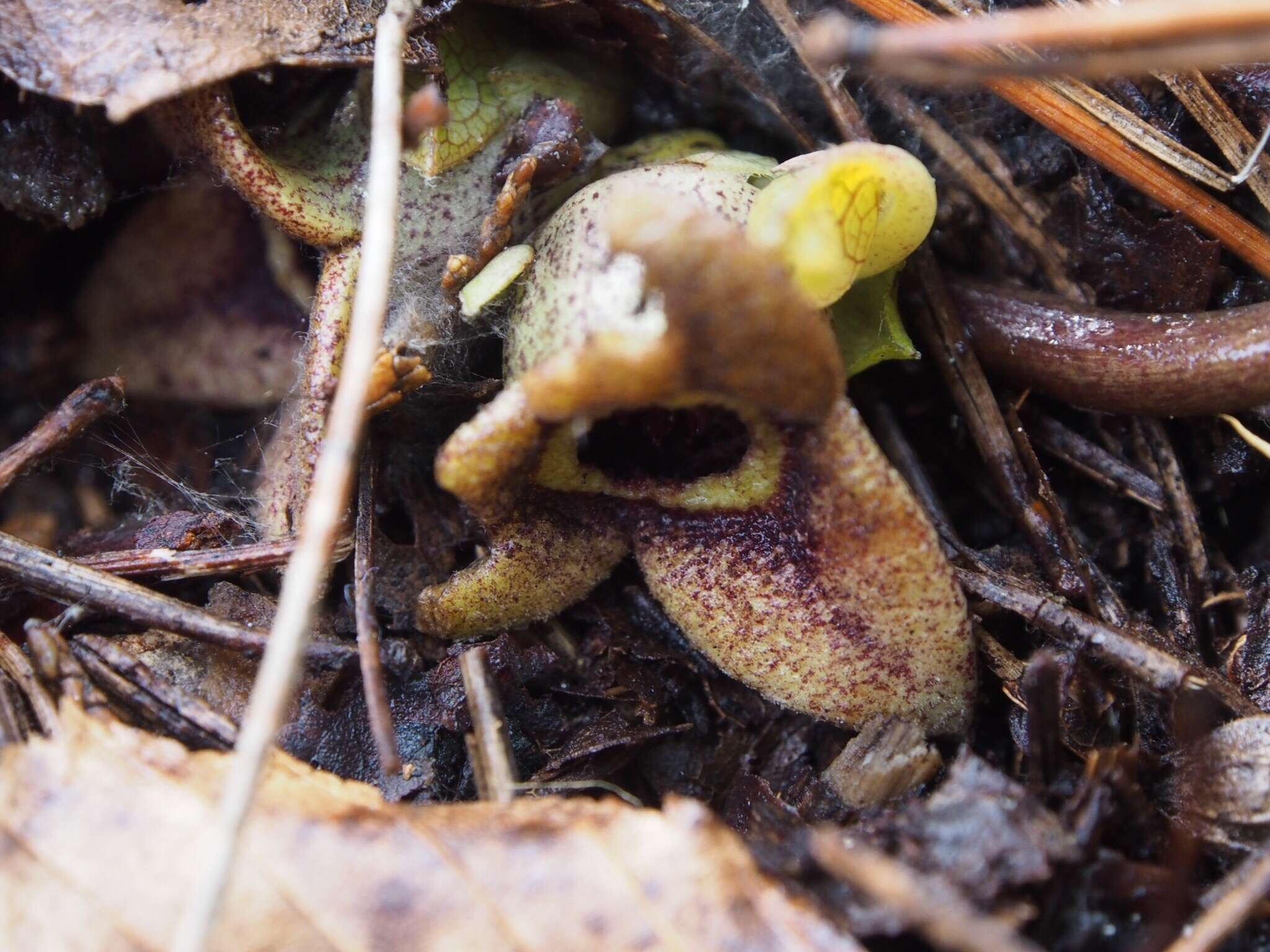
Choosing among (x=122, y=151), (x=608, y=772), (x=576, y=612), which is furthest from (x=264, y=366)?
(x=608, y=772)

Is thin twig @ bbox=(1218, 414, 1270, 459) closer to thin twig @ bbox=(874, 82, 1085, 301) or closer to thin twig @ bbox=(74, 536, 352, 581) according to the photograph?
thin twig @ bbox=(874, 82, 1085, 301)

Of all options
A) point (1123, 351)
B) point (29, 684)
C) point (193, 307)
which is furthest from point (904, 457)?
point (193, 307)

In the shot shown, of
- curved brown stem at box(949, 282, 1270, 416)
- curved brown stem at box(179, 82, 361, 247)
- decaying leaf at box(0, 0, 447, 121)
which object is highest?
decaying leaf at box(0, 0, 447, 121)

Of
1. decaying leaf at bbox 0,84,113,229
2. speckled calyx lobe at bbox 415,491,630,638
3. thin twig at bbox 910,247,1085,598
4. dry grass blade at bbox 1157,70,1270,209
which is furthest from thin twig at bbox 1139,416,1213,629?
decaying leaf at bbox 0,84,113,229

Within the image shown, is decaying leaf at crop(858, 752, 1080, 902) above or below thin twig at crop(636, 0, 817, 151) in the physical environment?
below

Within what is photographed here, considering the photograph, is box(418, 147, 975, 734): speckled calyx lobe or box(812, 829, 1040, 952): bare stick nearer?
box(812, 829, 1040, 952): bare stick

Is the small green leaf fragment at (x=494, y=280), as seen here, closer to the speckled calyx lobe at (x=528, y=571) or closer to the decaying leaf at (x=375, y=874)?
the speckled calyx lobe at (x=528, y=571)

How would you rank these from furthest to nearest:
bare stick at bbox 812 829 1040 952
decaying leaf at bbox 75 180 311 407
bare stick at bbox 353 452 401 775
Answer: decaying leaf at bbox 75 180 311 407, bare stick at bbox 353 452 401 775, bare stick at bbox 812 829 1040 952

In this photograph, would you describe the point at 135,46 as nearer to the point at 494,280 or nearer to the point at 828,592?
the point at 494,280
